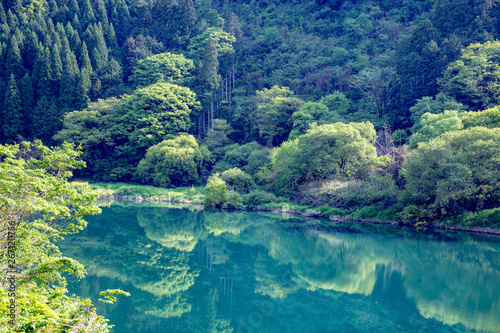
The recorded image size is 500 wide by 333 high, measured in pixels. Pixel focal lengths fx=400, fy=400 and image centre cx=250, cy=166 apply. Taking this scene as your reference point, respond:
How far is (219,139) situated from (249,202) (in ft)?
50.0

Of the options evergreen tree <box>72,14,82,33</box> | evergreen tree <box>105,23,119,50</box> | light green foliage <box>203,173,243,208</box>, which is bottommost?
light green foliage <box>203,173,243,208</box>

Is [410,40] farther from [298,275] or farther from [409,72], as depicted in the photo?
[298,275]

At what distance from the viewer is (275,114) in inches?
1618

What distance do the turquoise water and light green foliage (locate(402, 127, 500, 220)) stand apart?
Answer: 1.97 m

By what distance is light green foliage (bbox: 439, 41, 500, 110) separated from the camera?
31703 mm

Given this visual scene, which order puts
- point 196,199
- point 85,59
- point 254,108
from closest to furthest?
point 196,199 < point 254,108 < point 85,59

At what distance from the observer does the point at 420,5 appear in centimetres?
5528

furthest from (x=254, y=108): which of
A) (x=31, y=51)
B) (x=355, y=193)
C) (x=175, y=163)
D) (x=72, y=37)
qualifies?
(x=31, y=51)

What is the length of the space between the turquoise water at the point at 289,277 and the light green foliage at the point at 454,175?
1.97 metres

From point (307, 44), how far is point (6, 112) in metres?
39.7

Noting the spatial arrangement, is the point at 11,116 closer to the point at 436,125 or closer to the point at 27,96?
the point at 27,96

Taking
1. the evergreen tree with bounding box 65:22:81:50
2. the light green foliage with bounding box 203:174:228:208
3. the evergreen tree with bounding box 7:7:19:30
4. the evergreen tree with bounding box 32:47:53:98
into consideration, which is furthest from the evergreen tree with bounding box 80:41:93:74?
the light green foliage with bounding box 203:174:228:208

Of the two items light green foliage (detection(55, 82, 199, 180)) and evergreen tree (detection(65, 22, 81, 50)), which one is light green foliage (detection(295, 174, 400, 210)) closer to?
light green foliage (detection(55, 82, 199, 180))

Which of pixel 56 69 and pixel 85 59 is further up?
pixel 85 59
